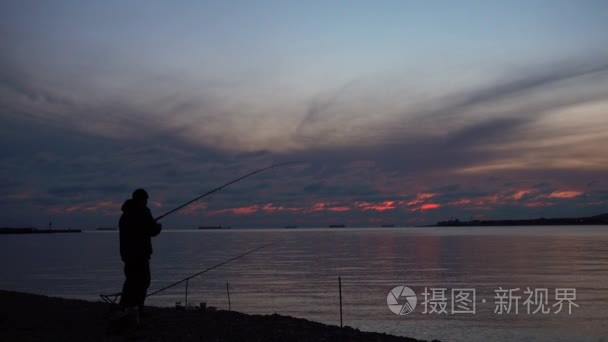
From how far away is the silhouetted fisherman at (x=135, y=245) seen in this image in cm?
872

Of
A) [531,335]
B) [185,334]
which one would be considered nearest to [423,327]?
[531,335]

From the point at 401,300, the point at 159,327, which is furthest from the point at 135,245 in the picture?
the point at 401,300

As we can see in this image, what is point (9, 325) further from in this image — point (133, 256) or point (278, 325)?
point (278, 325)

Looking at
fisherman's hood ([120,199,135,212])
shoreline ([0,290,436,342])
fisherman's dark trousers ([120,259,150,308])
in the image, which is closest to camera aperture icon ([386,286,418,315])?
shoreline ([0,290,436,342])

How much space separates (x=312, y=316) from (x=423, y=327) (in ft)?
15.2

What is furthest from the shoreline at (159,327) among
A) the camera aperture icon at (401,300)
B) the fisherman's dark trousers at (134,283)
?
the camera aperture icon at (401,300)

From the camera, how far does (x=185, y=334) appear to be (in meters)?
9.14

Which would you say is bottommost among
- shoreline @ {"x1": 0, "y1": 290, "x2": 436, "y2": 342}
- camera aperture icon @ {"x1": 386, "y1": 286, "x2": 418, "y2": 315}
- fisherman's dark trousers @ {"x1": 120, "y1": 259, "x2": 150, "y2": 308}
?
camera aperture icon @ {"x1": 386, "y1": 286, "x2": 418, "y2": 315}

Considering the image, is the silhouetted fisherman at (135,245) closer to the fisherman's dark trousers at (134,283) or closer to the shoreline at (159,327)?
the fisherman's dark trousers at (134,283)

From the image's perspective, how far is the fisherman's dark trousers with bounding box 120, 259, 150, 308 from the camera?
8.69m

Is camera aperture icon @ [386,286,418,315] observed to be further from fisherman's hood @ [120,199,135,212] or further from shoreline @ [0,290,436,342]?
fisherman's hood @ [120,199,135,212]

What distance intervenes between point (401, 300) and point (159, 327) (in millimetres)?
19659

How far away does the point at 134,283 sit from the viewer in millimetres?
8695

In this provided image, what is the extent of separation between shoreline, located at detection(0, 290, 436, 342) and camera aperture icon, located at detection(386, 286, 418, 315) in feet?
40.8
